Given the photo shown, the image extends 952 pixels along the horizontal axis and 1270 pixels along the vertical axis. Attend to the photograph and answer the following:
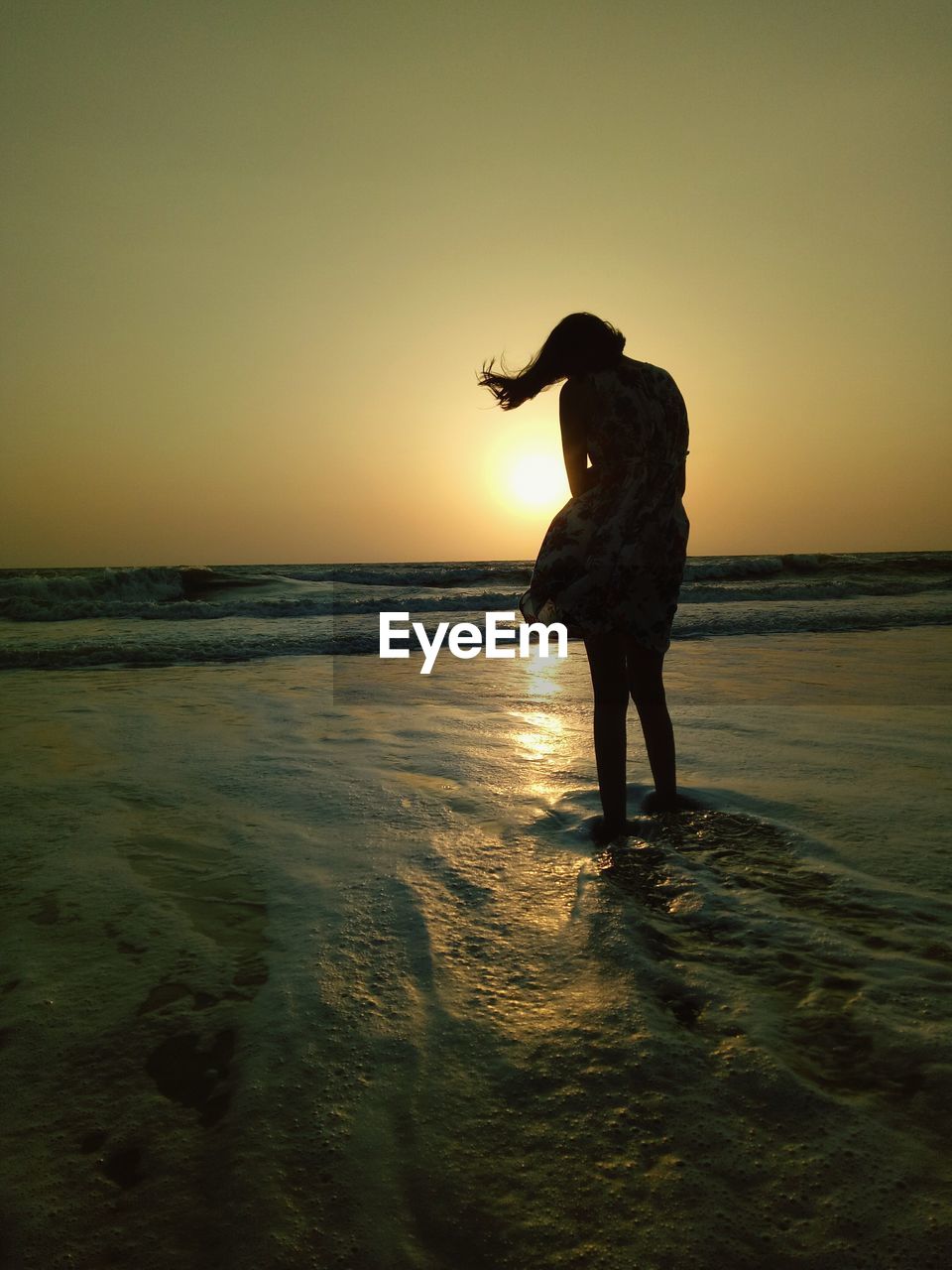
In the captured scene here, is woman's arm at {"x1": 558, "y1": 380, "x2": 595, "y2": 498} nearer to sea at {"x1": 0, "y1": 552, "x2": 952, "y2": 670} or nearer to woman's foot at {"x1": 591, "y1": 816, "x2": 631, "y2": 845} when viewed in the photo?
woman's foot at {"x1": 591, "y1": 816, "x2": 631, "y2": 845}

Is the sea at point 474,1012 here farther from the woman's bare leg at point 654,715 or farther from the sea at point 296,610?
the sea at point 296,610

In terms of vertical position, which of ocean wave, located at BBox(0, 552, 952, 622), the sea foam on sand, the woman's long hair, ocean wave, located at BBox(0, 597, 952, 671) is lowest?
the sea foam on sand

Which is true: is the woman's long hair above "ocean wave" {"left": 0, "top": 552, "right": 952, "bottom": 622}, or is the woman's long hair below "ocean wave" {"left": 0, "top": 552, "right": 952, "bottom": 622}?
above

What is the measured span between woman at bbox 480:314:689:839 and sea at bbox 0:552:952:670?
600cm

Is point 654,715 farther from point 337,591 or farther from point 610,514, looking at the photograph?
point 337,591

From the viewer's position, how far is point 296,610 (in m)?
15.3

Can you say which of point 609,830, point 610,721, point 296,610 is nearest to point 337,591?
point 296,610

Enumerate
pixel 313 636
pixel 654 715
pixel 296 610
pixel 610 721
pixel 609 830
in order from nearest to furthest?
pixel 609 830 < pixel 610 721 < pixel 654 715 < pixel 313 636 < pixel 296 610

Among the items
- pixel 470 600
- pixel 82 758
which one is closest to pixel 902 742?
pixel 82 758

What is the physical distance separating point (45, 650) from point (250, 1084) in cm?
825

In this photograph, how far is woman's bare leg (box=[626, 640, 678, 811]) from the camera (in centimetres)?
261

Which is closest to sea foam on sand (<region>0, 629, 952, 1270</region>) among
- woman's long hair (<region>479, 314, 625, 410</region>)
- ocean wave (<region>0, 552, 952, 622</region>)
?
woman's long hair (<region>479, 314, 625, 410</region>)

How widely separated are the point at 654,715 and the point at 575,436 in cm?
104

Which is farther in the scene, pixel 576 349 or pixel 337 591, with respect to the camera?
pixel 337 591
